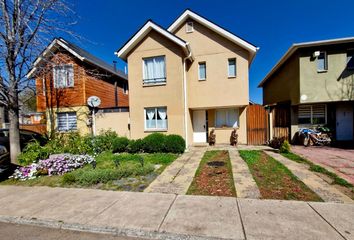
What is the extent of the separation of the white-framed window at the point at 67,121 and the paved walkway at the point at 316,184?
13.0 metres

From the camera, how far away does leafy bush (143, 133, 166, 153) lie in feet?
33.6

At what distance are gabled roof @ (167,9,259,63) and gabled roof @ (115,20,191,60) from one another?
252cm

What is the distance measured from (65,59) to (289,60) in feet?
52.8

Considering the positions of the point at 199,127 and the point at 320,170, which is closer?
the point at 320,170

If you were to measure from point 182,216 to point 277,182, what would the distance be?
3.40 meters

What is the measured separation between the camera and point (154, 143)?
10273mm

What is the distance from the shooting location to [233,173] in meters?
6.42

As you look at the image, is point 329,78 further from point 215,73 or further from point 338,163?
point 215,73

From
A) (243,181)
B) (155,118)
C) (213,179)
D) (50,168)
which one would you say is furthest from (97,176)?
(155,118)

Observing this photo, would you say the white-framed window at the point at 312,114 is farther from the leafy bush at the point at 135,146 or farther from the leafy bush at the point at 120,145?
the leafy bush at the point at 120,145

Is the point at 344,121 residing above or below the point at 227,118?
below

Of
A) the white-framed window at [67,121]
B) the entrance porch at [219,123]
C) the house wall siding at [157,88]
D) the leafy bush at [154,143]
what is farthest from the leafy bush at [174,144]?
the white-framed window at [67,121]

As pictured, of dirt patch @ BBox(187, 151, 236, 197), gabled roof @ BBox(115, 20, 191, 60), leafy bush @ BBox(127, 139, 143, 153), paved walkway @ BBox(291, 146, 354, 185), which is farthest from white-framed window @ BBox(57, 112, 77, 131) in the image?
paved walkway @ BBox(291, 146, 354, 185)

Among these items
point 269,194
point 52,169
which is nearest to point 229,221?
point 269,194
